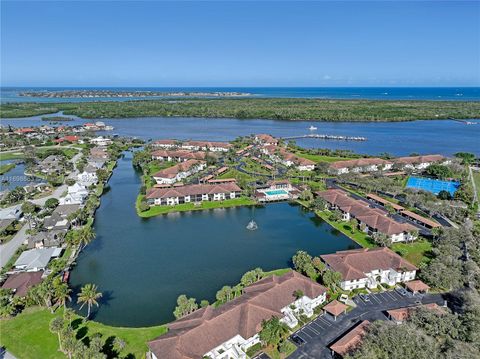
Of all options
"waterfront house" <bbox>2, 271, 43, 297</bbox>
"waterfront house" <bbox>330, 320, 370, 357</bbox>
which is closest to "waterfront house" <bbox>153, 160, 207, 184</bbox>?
"waterfront house" <bbox>2, 271, 43, 297</bbox>

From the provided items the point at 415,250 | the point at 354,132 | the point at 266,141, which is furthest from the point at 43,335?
the point at 354,132

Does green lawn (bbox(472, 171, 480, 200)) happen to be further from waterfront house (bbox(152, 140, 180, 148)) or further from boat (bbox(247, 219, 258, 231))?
waterfront house (bbox(152, 140, 180, 148))

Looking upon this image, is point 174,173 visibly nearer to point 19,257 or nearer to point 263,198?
point 263,198

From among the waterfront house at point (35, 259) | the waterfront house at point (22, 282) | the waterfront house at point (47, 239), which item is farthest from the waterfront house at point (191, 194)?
the waterfront house at point (22, 282)

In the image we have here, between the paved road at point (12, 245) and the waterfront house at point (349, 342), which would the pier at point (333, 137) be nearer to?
the paved road at point (12, 245)

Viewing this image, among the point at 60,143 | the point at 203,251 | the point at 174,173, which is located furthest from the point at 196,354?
the point at 60,143

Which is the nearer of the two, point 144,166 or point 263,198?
point 263,198

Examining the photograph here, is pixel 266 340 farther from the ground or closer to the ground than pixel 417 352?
closer to the ground
